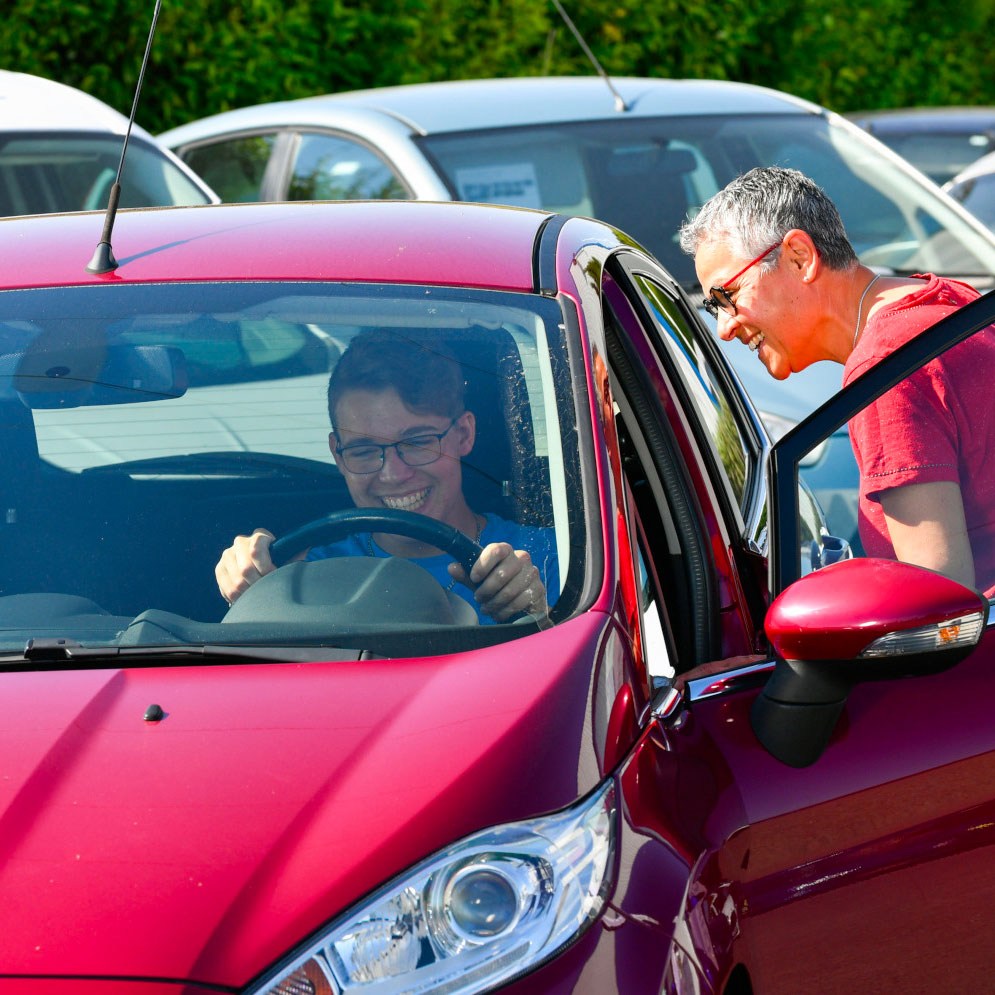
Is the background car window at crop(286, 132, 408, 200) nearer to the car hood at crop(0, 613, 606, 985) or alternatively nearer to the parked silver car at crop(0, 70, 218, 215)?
the parked silver car at crop(0, 70, 218, 215)

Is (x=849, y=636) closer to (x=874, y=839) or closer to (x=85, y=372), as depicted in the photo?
(x=874, y=839)

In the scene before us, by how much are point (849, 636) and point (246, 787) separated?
2.46 feet

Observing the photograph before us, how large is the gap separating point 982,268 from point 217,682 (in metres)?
4.79

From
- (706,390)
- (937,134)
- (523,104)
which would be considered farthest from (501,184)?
(937,134)

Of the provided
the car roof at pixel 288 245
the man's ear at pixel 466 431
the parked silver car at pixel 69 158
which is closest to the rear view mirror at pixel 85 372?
the car roof at pixel 288 245

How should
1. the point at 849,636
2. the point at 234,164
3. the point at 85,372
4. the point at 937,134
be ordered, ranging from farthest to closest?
the point at 937,134, the point at 234,164, the point at 85,372, the point at 849,636

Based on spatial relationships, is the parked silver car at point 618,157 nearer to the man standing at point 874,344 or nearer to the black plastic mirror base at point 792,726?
the man standing at point 874,344

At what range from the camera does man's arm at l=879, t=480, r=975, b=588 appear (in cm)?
221

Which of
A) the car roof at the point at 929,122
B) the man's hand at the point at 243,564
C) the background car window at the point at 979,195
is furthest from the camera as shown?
the car roof at the point at 929,122

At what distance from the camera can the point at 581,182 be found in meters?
6.14

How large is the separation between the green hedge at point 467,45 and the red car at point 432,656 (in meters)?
6.00

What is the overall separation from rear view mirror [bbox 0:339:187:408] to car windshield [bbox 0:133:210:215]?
3.63 m

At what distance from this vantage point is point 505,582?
2.12 m

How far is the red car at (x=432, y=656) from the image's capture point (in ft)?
5.31
